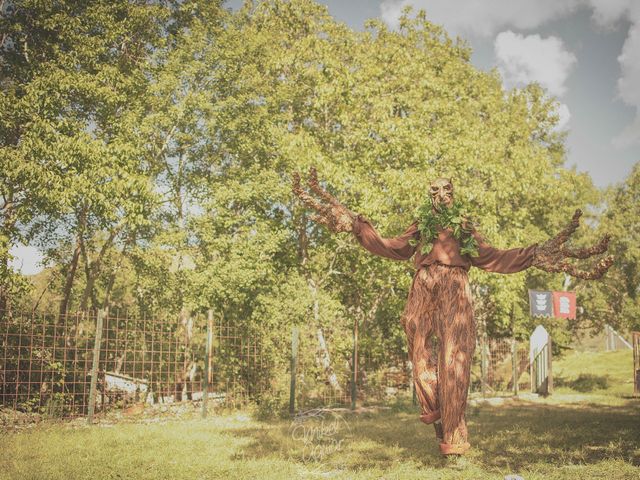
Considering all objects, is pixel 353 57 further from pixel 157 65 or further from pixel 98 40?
pixel 98 40

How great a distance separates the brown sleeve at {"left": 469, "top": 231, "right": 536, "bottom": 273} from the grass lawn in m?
2.06

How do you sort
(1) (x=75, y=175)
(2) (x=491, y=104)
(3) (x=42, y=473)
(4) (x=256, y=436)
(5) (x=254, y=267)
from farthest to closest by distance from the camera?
(2) (x=491, y=104) < (5) (x=254, y=267) < (1) (x=75, y=175) < (4) (x=256, y=436) < (3) (x=42, y=473)

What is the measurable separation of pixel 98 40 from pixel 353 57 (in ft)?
28.4

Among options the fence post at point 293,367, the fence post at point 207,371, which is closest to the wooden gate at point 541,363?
the fence post at point 293,367

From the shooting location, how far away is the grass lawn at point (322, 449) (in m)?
5.74

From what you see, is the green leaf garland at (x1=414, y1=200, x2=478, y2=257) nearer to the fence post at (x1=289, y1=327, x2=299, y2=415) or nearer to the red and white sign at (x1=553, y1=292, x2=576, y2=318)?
the fence post at (x1=289, y1=327, x2=299, y2=415)

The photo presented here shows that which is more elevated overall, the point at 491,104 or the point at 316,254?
the point at 491,104

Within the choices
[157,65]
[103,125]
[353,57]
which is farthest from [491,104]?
[103,125]

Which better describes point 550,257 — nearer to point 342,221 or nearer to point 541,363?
point 342,221

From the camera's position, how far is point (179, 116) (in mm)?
15477

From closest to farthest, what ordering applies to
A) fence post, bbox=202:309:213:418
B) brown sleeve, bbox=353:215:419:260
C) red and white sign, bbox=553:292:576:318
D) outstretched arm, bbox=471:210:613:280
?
outstretched arm, bbox=471:210:613:280, brown sleeve, bbox=353:215:419:260, fence post, bbox=202:309:213:418, red and white sign, bbox=553:292:576:318

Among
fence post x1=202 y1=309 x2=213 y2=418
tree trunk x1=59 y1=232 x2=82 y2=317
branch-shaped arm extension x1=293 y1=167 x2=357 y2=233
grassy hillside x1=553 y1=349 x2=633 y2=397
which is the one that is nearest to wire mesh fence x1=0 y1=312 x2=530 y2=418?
fence post x1=202 y1=309 x2=213 y2=418

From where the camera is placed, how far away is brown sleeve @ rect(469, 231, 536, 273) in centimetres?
490

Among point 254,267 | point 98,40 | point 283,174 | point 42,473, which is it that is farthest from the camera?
point 283,174
